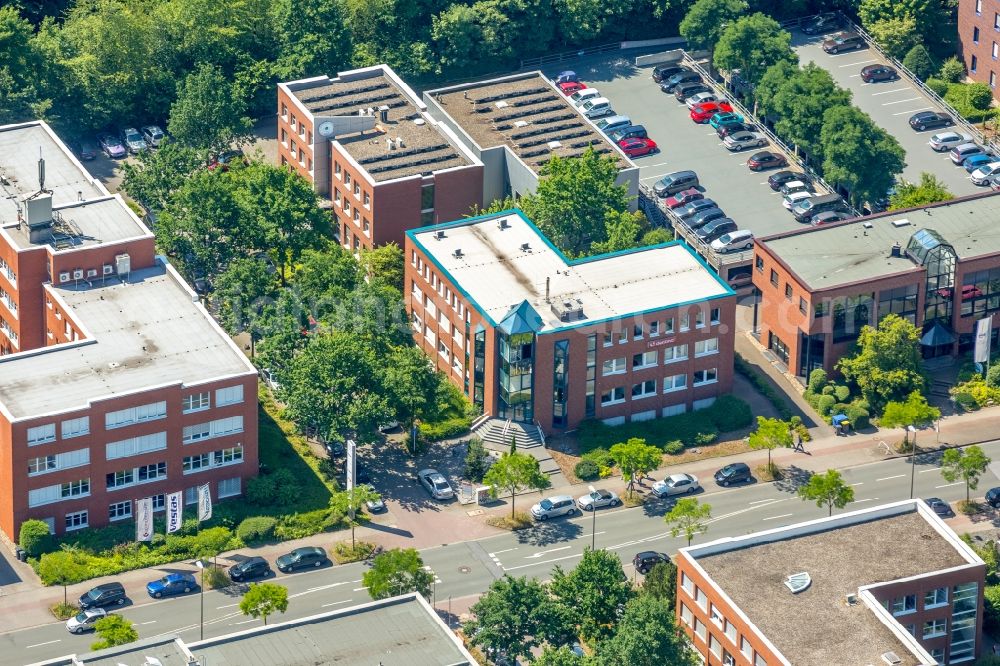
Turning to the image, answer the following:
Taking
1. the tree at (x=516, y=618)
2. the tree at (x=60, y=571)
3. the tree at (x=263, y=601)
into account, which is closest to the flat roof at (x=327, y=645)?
the tree at (x=516, y=618)

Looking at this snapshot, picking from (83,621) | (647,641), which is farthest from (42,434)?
(647,641)

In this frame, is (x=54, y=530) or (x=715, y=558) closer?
(x=715, y=558)

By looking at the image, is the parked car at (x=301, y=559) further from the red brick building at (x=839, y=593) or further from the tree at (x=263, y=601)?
the red brick building at (x=839, y=593)

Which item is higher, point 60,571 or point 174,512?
point 174,512

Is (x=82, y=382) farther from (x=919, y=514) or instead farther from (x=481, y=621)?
(x=919, y=514)

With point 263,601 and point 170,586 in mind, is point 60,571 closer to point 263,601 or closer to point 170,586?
point 170,586

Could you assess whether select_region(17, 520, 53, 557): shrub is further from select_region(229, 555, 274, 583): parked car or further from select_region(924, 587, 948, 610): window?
select_region(924, 587, 948, 610): window

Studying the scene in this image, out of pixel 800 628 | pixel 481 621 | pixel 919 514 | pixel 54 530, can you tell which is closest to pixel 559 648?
pixel 481 621
